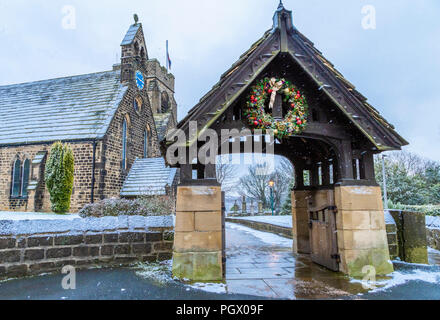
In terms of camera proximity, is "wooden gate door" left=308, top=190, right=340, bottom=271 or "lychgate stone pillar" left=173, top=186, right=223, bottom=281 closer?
"lychgate stone pillar" left=173, top=186, right=223, bottom=281

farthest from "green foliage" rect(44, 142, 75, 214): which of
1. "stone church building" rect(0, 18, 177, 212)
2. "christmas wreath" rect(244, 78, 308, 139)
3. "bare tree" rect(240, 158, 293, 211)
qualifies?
"bare tree" rect(240, 158, 293, 211)

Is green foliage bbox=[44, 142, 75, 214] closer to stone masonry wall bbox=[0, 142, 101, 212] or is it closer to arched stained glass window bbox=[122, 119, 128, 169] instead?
stone masonry wall bbox=[0, 142, 101, 212]

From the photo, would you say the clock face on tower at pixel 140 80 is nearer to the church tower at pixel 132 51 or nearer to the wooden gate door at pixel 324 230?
the church tower at pixel 132 51

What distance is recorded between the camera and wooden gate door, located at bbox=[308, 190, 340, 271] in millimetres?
6117

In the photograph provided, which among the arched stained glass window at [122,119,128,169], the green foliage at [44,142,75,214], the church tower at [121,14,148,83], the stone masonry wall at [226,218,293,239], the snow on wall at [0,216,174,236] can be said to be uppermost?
the church tower at [121,14,148,83]

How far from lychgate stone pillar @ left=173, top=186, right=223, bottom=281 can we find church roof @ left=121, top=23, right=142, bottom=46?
1952cm

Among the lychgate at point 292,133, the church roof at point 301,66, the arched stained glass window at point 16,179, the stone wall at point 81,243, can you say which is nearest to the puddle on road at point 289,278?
the lychgate at point 292,133

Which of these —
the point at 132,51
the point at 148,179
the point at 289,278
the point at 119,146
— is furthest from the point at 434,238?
the point at 132,51

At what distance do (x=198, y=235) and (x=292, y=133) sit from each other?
2.69 meters

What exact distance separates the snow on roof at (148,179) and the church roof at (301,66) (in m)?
12.0

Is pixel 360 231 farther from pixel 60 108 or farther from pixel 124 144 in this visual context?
pixel 60 108
